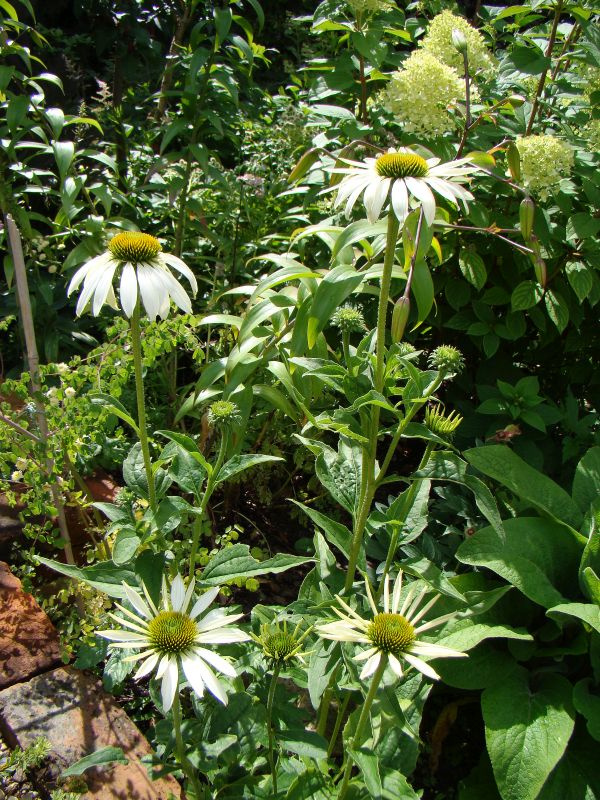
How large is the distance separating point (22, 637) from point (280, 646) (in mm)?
883

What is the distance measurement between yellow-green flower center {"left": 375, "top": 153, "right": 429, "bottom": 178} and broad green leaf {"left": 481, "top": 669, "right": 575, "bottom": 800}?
1.23 m

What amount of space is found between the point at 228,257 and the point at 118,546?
1.74m

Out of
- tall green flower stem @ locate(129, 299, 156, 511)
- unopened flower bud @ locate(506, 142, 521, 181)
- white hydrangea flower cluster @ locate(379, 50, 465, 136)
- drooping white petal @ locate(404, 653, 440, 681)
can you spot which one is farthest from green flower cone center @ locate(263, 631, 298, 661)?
white hydrangea flower cluster @ locate(379, 50, 465, 136)

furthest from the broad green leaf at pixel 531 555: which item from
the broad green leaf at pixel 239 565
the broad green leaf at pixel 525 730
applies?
the broad green leaf at pixel 239 565

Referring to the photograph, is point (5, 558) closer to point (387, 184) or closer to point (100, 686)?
point (100, 686)

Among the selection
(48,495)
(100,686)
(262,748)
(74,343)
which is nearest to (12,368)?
(74,343)

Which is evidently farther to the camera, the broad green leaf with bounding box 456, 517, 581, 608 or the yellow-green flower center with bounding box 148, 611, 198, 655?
the broad green leaf with bounding box 456, 517, 581, 608

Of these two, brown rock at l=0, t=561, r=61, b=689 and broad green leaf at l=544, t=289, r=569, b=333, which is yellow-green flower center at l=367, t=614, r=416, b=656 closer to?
brown rock at l=0, t=561, r=61, b=689

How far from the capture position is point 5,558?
209 centimetres

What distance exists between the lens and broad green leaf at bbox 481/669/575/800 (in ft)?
5.13

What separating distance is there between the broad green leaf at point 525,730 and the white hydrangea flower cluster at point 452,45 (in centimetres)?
178

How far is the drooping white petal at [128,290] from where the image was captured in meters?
1.12

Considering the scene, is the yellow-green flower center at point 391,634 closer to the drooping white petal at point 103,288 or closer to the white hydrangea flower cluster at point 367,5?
the drooping white petal at point 103,288

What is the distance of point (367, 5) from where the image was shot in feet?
7.78
